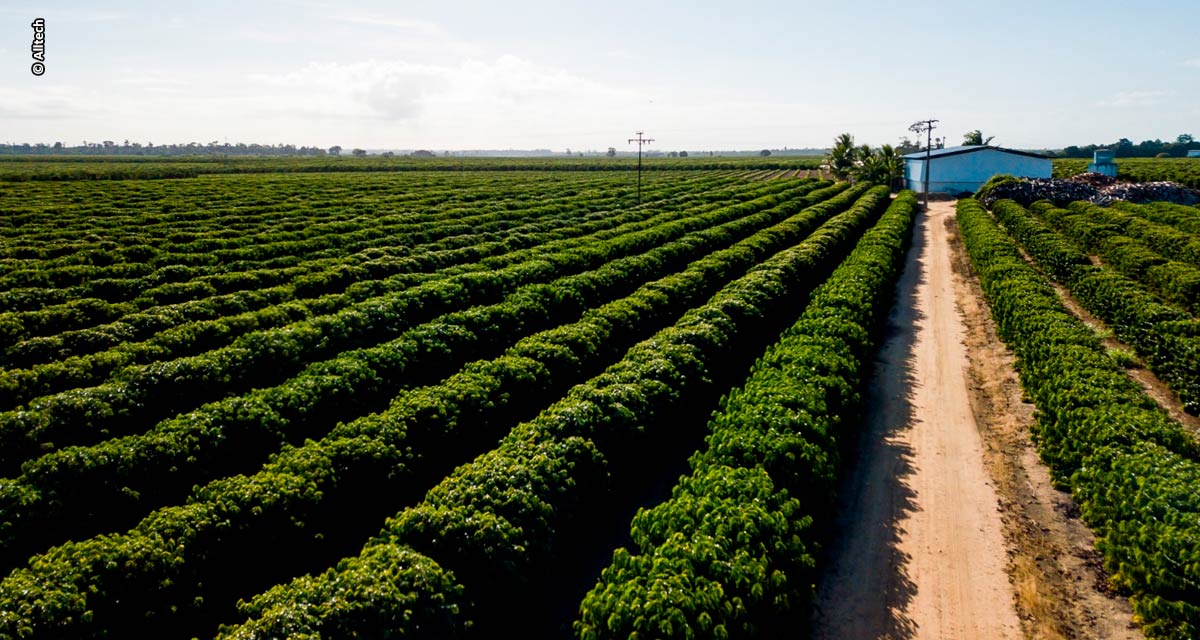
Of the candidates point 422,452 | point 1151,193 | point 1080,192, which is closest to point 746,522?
point 422,452

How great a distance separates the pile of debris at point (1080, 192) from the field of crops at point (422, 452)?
4225cm

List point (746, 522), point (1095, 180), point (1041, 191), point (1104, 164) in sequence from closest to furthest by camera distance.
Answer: point (746, 522)
point (1041, 191)
point (1095, 180)
point (1104, 164)

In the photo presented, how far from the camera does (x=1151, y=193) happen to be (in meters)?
54.9

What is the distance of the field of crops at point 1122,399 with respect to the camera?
26.1ft

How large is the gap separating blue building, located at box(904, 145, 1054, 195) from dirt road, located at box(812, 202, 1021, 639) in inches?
2492

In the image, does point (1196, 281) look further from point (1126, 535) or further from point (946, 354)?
point (1126, 535)

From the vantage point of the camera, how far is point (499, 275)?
21.9 m

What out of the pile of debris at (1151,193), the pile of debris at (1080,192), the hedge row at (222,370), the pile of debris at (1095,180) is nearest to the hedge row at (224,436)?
the hedge row at (222,370)

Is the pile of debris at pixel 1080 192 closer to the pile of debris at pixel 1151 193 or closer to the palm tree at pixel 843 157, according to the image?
the pile of debris at pixel 1151 193

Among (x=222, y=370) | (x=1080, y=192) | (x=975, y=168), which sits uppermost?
(x=975, y=168)

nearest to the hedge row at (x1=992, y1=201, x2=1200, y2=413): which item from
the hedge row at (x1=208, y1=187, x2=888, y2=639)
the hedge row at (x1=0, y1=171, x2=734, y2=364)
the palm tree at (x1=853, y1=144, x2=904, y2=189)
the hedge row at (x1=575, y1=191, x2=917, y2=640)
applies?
the hedge row at (x1=575, y1=191, x2=917, y2=640)

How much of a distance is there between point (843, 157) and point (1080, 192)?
111 feet

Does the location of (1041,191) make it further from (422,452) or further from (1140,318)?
(422,452)

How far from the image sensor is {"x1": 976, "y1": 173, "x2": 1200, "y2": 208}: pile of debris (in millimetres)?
53938
